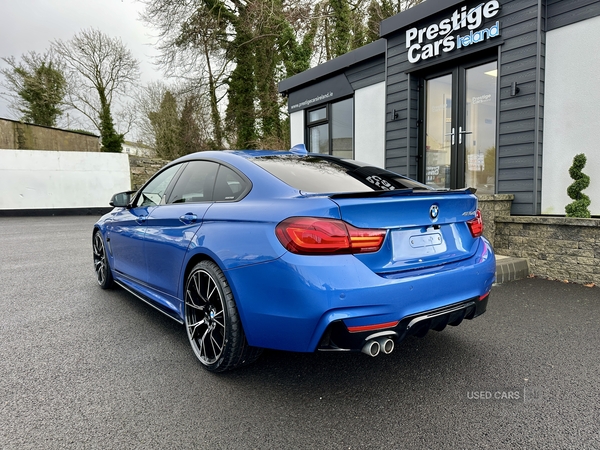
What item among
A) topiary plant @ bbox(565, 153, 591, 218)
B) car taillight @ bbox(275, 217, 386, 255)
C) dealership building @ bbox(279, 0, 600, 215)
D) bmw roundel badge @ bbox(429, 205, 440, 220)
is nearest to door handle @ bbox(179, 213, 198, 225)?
car taillight @ bbox(275, 217, 386, 255)

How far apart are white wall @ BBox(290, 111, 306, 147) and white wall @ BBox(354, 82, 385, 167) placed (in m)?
2.23

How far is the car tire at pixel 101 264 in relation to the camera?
4.41 meters

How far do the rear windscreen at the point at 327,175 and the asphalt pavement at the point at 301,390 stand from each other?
3.82 ft

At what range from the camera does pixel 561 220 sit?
489cm

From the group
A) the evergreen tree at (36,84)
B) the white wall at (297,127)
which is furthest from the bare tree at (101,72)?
the white wall at (297,127)

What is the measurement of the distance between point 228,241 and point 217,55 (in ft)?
69.7

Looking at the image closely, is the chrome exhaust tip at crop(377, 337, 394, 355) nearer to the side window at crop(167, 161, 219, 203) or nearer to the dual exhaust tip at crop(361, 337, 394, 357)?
the dual exhaust tip at crop(361, 337, 394, 357)

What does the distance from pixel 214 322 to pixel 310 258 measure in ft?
2.98

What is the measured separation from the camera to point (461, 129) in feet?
21.8

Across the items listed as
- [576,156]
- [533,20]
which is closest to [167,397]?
[576,156]

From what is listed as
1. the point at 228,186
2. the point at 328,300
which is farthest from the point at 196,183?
the point at 328,300

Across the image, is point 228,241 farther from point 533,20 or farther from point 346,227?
point 533,20

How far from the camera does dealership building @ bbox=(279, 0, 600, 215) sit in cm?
516

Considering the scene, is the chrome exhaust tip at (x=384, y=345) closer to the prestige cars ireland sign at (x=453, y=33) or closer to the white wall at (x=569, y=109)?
the white wall at (x=569, y=109)
